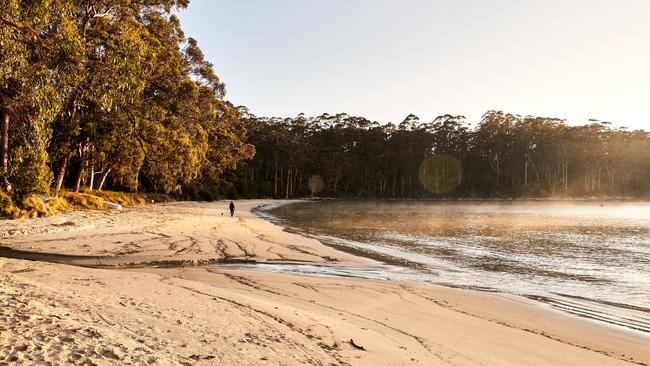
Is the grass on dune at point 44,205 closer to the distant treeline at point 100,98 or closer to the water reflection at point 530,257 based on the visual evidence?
the distant treeline at point 100,98

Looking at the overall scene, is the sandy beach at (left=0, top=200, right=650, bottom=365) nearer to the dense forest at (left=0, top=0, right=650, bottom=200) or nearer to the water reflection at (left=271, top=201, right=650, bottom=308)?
the water reflection at (left=271, top=201, right=650, bottom=308)


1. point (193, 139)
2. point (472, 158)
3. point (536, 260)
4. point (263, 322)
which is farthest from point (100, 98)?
point (472, 158)

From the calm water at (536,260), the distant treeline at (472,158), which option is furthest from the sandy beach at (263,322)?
the distant treeline at (472,158)

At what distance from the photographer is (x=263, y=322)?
18.5 ft

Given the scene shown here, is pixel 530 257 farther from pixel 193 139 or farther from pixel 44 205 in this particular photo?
pixel 193 139

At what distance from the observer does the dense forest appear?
11.5m

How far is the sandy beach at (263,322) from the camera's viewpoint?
13.7 ft

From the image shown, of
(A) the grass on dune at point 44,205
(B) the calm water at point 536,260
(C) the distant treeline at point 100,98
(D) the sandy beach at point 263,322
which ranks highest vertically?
(C) the distant treeline at point 100,98

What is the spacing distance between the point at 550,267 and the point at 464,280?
4547mm

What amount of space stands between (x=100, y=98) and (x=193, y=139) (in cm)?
2472

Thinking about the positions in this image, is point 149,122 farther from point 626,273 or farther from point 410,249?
point 626,273

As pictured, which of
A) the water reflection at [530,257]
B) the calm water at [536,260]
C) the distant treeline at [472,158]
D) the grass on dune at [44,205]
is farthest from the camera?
the distant treeline at [472,158]

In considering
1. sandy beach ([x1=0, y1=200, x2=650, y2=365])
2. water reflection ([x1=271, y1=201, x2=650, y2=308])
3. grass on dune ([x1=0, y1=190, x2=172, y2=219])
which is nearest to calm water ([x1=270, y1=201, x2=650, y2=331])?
water reflection ([x1=271, y1=201, x2=650, y2=308])

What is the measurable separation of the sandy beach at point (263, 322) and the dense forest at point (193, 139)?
16.0 ft
